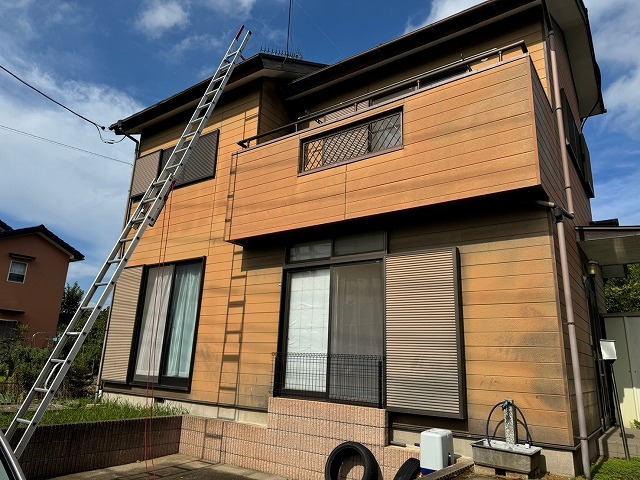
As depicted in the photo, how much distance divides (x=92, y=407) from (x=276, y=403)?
158 inches

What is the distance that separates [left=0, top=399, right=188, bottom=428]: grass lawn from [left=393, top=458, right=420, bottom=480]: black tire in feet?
15.0

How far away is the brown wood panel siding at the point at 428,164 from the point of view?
5.23 meters

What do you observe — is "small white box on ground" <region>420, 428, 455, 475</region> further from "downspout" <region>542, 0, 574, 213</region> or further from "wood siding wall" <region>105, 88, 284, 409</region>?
"downspout" <region>542, 0, 574, 213</region>

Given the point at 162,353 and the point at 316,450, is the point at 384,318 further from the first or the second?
the point at 162,353

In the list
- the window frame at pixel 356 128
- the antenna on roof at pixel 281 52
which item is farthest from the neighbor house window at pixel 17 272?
the window frame at pixel 356 128

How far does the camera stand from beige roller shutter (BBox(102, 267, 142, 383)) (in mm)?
9344

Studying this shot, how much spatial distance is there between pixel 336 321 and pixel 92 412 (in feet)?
15.1

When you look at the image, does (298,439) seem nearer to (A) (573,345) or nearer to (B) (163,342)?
(A) (573,345)

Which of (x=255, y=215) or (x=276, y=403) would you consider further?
(x=255, y=215)

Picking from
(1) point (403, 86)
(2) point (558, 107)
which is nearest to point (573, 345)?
(2) point (558, 107)

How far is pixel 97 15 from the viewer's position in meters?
8.70

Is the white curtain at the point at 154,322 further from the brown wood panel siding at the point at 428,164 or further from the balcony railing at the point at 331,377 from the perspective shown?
the balcony railing at the point at 331,377

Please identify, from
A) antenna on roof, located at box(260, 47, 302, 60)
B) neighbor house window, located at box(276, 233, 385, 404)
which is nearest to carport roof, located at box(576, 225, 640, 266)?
neighbor house window, located at box(276, 233, 385, 404)

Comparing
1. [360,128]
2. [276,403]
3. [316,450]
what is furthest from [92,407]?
[360,128]
